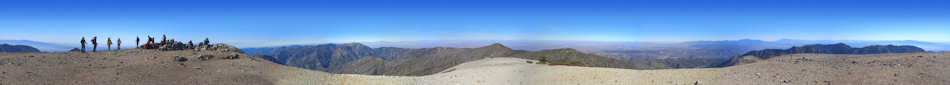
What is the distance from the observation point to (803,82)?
14.3m

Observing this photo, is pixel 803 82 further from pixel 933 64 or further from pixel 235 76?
pixel 235 76

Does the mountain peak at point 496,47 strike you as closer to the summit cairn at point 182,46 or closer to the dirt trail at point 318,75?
the summit cairn at point 182,46

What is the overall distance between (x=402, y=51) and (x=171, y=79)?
58595 millimetres

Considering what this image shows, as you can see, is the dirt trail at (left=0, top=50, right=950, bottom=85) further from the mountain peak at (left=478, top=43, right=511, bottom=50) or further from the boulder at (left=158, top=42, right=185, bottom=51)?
the mountain peak at (left=478, top=43, right=511, bottom=50)

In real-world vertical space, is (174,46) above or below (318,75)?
above

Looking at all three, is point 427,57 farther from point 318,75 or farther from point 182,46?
point 318,75

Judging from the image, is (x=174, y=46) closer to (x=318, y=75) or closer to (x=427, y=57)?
(x=318, y=75)

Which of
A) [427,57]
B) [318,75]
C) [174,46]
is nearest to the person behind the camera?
[318,75]

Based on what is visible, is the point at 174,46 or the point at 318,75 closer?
the point at 318,75

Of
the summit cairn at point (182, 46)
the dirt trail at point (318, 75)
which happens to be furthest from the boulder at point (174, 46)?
the dirt trail at point (318, 75)

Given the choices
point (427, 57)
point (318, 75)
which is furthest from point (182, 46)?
point (427, 57)

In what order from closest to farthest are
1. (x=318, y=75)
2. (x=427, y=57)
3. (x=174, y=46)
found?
(x=318, y=75) < (x=174, y=46) < (x=427, y=57)

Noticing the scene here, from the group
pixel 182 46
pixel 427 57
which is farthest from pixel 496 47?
pixel 182 46

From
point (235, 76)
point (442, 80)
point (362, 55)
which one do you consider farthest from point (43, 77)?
point (362, 55)
